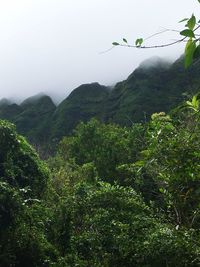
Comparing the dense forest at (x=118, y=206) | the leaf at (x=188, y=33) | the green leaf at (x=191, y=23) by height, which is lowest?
the dense forest at (x=118, y=206)

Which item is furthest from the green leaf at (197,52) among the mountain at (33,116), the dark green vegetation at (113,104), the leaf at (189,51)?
the mountain at (33,116)

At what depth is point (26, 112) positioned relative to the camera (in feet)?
278

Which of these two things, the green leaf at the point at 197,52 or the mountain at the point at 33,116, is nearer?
the green leaf at the point at 197,52

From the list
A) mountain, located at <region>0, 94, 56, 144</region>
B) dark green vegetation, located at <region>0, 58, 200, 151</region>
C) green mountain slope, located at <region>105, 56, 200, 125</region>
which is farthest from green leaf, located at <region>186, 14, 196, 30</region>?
mountain, located at <region>0, 94, 56, 144</region>

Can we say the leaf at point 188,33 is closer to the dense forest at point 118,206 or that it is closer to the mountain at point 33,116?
the dense forest at point 118,206

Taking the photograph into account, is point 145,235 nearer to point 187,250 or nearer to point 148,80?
point 187,250

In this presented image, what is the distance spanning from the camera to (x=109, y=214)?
11344mm

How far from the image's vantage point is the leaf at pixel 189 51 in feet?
5.52

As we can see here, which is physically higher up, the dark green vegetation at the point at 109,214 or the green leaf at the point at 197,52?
the green leaf at the point at 197,52

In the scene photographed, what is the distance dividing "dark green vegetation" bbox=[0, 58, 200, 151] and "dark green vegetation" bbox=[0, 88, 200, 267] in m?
39.4

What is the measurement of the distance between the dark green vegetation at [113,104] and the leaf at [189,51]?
179 feet

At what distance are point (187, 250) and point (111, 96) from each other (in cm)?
6816

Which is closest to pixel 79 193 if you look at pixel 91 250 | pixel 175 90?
pixel 91 250

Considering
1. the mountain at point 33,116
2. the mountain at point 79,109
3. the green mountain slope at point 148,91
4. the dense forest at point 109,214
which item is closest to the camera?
the dense forest at point 109,214
